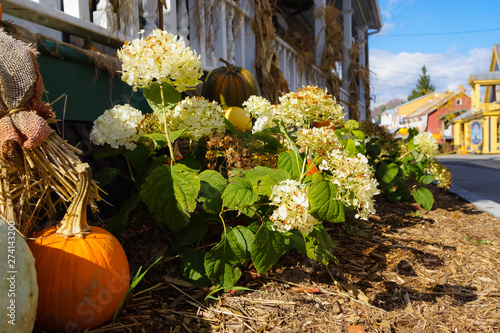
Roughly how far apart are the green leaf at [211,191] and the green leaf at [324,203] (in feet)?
1.21

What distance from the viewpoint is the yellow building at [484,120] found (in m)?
22.9

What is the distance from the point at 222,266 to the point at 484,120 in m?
26.5

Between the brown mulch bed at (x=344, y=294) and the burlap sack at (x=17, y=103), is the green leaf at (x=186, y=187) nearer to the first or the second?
the brown mulch bed at (x=344, y=294)

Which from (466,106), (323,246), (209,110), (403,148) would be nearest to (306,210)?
(323,246)

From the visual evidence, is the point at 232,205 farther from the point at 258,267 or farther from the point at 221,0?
the point at 221,0

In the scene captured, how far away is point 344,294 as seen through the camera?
156 centimetres

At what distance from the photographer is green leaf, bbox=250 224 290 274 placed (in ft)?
4.65

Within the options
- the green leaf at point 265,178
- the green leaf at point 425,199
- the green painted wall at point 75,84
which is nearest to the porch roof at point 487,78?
the green leaf at point 425,199

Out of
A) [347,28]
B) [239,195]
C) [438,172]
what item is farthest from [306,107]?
[347,28]

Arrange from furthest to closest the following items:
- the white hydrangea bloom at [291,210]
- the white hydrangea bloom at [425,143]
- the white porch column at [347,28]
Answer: the white porch column at [347,28] < the white hydrangea bloom at [425,143] < the white hydrangea bloom at [291,210]

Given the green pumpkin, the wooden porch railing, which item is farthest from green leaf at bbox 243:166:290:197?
the green pumpkin

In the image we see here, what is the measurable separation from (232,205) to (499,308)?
124 centimetres

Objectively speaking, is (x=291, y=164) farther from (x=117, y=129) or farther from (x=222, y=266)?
(x=117, y=129)

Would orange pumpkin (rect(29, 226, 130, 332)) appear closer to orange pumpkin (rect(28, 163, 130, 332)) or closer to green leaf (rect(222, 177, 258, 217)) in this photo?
orange pumpkin (rect(28, 163, 130, 332))
